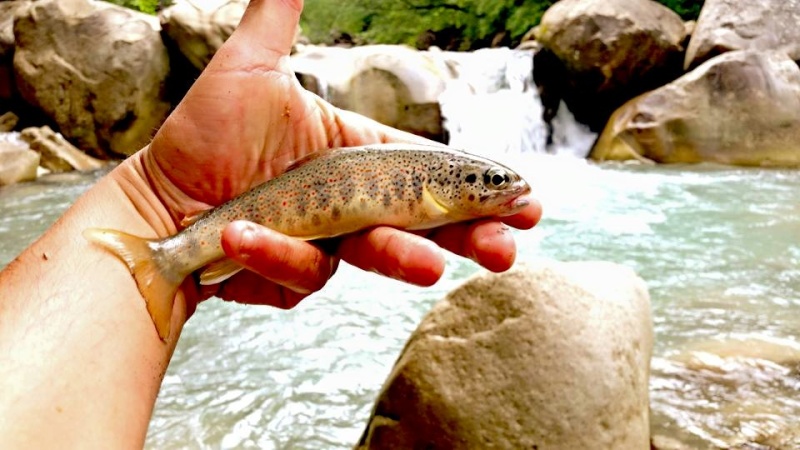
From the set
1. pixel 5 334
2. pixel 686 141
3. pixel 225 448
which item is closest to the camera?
pixel 5 334

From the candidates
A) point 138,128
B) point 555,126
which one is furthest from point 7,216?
point 555,126

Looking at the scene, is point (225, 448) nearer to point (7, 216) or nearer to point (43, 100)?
point (7, 216)

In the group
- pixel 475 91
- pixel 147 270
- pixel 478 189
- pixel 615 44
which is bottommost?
pixel 475 91

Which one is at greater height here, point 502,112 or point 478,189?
point 478,189

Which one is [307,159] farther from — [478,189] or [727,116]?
[727,116]

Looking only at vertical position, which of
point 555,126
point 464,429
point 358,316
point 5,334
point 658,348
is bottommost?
point 555,126

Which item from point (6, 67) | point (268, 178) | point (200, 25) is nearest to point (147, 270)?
point (268, 178)

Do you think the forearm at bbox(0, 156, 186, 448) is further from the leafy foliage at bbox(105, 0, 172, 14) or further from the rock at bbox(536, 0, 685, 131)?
the leafy foliage at bbox(105, 0, 172, 14)
